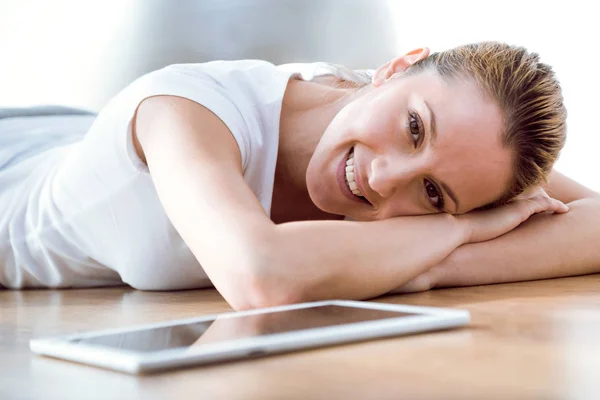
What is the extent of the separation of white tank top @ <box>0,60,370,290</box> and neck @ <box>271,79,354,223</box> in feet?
0.13

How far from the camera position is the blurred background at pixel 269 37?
6.69 ft

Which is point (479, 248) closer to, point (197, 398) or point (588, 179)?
point (197, 398)

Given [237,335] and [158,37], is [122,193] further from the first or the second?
[158,37]

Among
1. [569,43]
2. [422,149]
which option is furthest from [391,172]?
[569,43]

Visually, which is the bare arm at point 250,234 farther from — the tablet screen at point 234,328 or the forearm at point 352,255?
the tablet screen at point 234,328

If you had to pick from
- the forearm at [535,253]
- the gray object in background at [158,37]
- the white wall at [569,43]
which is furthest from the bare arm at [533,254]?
the gray object in background at [158,37]

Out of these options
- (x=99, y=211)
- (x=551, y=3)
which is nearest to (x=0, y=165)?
(x=99, y=211)

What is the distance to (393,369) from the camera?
0.58 metres

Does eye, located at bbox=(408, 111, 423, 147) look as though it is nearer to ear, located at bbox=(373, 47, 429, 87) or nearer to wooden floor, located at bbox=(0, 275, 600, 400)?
ear, located at bbox=(373, 47, 429, 87)

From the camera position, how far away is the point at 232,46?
2422mm

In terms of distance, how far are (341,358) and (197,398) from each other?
138 mm

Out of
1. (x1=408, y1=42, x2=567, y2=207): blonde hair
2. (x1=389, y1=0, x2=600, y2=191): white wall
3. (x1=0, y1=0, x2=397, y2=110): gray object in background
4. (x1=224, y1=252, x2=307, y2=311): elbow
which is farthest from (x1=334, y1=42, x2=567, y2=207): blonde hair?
(x1=0, y1=0, x2=397, y2=110): gray object in background

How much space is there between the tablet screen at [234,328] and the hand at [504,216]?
0.44 m

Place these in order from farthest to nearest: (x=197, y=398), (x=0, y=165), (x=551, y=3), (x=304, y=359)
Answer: (x=551, y=3) < (x=0, y=165) < (x=304, y=359) < (x=197, y=398)
